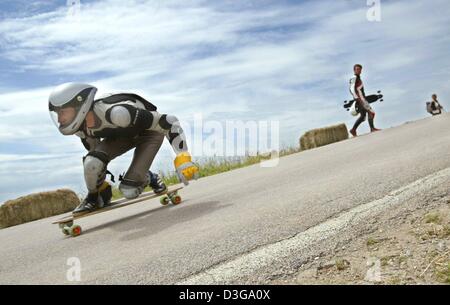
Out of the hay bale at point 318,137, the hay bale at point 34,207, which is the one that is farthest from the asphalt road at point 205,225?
the hay bale at point 318,137

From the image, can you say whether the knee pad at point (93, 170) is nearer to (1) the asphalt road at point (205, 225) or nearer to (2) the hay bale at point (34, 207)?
(1) the asphalt road at point (205, 225)

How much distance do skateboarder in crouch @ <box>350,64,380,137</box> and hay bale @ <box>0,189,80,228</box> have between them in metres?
8.51

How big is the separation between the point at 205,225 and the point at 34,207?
5775 mm

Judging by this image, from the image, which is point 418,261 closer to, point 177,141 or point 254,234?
point 254,234

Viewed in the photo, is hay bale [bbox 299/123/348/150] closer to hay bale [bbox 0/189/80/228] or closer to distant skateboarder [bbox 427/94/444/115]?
hay bale [bbox 0/189/80/228]

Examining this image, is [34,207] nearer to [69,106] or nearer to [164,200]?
[164,200]

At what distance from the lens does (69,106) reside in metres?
5.07

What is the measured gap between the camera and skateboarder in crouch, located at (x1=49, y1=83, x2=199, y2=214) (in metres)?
5.12

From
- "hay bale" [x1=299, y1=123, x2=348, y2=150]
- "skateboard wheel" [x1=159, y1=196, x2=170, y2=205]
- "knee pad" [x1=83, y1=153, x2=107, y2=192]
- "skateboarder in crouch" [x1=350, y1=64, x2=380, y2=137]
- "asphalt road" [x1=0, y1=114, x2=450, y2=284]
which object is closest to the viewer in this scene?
"asphalt road" [x1=0, y1=114, x2=450, y2=284]

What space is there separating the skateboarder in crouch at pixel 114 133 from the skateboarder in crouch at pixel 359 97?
9.49m

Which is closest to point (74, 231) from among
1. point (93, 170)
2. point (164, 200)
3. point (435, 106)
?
point (93, 170)

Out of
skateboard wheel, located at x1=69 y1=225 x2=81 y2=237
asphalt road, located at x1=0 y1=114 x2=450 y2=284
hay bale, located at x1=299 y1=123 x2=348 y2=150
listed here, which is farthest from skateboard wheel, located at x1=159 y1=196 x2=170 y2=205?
Result: hay bale, located at x1=299 y1=123 x2=348 y2=150
